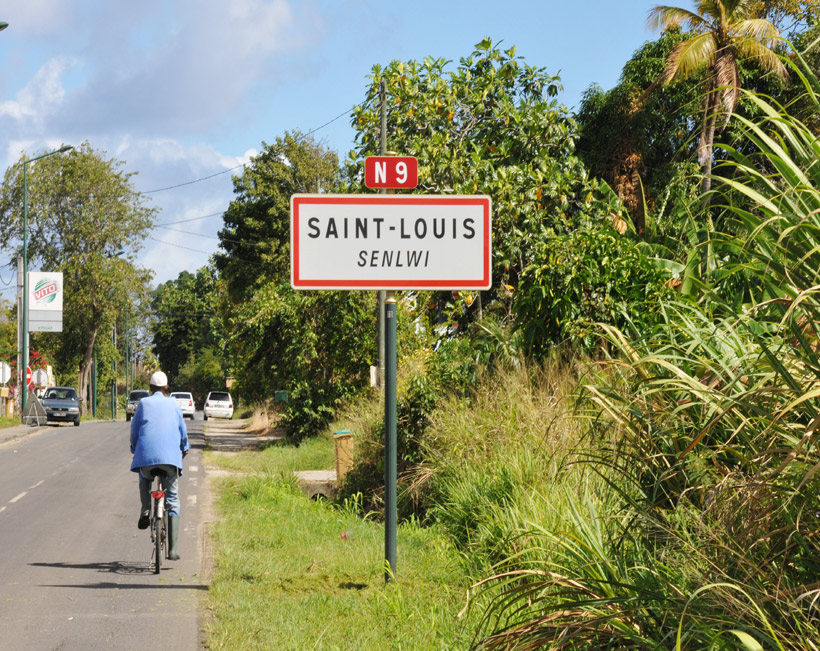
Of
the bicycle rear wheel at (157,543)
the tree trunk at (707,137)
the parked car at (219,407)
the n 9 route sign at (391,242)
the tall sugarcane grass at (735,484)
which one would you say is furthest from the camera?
the parked car at (219,407)

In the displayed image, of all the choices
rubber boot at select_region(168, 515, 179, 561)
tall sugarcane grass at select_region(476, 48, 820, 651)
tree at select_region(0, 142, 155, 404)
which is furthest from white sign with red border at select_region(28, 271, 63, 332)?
tall sugarcane grass at select_region(476, 48, 820, 651)

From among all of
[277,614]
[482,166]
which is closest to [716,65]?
[482,166]

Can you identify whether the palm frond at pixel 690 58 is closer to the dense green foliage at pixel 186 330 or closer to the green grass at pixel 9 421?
the green grass at pixel 9 421

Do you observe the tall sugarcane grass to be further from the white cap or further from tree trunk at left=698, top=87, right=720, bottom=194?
the white cap

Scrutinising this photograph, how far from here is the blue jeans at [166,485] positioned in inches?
361

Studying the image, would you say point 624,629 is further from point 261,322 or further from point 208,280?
point 208,280

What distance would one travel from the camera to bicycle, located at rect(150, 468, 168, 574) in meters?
8.99

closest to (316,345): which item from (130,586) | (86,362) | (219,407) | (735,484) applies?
(130,586)

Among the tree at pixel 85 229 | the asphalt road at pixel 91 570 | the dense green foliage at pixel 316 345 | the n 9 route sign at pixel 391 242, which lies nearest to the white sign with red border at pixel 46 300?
the tree at pixel 85 229

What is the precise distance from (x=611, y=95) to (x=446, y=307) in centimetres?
1371

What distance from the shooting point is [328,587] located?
24.9 feet

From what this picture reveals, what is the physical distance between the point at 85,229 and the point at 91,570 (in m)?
51.9

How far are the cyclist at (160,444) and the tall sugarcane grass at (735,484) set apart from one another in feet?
17.6

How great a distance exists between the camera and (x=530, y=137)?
17219 millimetres
